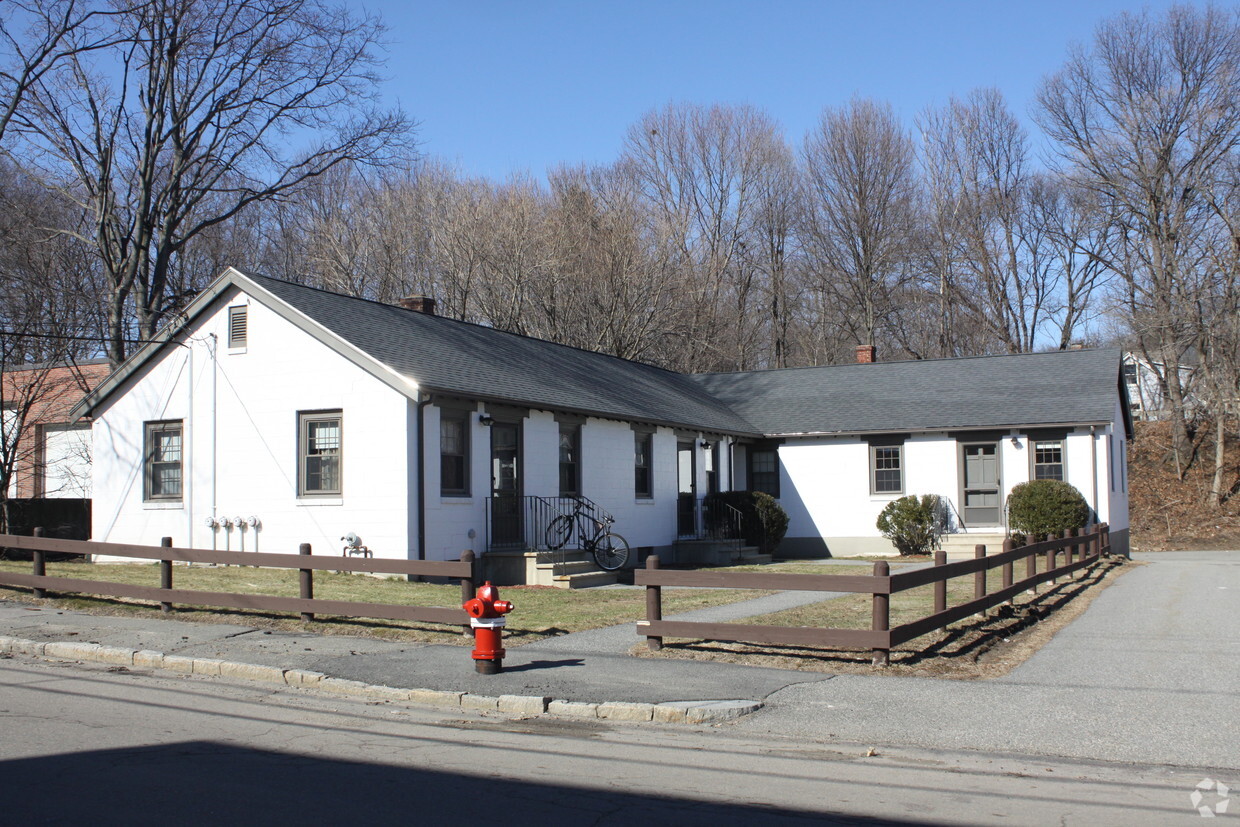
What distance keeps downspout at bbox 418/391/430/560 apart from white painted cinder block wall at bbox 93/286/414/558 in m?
0.19

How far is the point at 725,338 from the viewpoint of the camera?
47.0 metres

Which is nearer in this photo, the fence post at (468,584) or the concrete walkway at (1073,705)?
the concrete walkway at (1073,705)

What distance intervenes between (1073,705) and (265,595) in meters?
9.91

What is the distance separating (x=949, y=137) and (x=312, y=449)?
1466 inches

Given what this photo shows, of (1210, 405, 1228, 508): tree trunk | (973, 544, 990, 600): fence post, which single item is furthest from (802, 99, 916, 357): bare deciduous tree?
(973, 544, 990, 600): fence post

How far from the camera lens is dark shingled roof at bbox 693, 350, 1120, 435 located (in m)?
27.9

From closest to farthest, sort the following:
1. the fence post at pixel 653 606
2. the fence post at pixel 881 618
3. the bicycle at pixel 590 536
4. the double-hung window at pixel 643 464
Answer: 1. the fence post at pixel 881 618
2. the fence post at pixel 653 606
3. the bicycle at pixel 590 536
4. the double-hung window at pixel 643 464

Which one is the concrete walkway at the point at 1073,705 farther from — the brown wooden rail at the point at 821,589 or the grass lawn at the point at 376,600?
the grass lawn at the point at 376,600

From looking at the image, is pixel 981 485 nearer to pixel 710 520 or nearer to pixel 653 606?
pixel 710 520

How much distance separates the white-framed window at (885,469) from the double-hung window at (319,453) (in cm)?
1560

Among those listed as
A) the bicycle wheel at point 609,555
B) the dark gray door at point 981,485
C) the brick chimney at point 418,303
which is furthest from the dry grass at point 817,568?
the brick chimney at point 418,303

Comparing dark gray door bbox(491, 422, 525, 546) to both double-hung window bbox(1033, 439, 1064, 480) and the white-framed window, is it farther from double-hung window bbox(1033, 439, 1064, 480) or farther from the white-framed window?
double-hung window bbox(1033, 439, 1064, 480)

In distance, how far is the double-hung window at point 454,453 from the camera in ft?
63.2

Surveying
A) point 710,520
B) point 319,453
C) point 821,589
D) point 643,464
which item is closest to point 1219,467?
point 710,520
